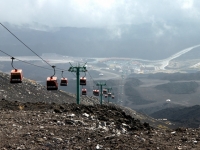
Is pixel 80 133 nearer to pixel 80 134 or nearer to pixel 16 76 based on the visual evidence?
pixel 80 134

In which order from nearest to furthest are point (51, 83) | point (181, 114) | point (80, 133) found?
1. point (80, 133)
2. point (51, 83)
3. point (181, 114)

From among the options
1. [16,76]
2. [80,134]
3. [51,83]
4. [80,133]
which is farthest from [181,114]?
[80,134]

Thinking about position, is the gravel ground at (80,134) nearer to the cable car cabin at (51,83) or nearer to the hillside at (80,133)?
Answer: the hillside at (80,133)

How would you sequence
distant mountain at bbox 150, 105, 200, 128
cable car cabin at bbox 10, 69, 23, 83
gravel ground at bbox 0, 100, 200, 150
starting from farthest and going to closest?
1. distant mountain at bbox 150, 105, 200, 128
2. cable car cabin at bbox 10, 69, 23, 83
3. gravel ground at bbox 0, 100, 200, 150

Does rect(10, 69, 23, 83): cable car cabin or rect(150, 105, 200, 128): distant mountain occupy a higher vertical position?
rect(10, 69, 23, 83): cable car cabin

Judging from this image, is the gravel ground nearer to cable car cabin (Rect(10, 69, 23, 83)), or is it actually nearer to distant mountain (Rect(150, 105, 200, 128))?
cable car cabin (Rect(10, 69, 23, 83))

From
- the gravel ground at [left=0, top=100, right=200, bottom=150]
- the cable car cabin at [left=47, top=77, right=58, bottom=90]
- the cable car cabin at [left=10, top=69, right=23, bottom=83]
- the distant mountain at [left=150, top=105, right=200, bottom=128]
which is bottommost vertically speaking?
the distant mountain at [left=150, top=105, right=200, bottom=128]

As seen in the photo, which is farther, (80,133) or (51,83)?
(51,83)

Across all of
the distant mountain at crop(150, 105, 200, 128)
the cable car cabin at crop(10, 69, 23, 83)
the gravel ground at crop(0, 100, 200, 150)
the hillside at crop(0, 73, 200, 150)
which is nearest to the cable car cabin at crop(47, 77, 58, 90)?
the cable car cabin at crop(10, 69, 23, 83)

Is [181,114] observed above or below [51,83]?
below

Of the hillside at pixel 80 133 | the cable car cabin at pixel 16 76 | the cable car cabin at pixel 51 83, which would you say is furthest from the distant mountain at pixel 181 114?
the hillside at pixel 80 133

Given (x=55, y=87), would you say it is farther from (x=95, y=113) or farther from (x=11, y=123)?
(x=11, y=123)

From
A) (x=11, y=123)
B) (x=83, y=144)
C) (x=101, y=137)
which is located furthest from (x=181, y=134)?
(x=11, y=123)
